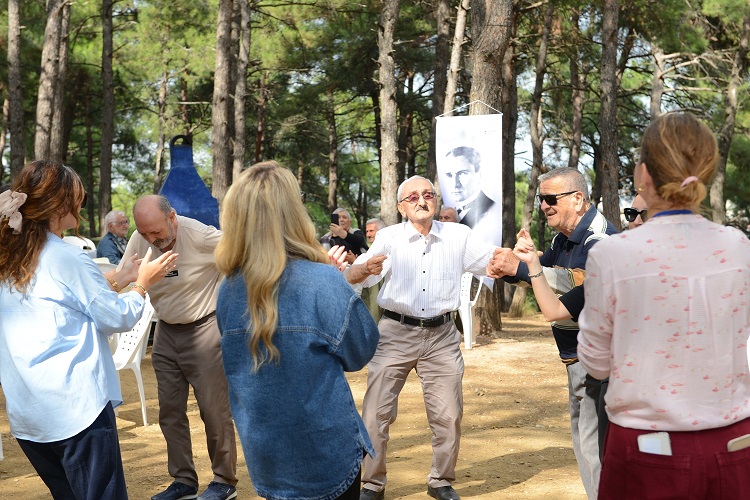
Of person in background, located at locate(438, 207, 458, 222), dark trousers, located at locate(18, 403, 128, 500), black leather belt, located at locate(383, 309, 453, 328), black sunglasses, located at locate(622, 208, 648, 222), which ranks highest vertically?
black sunglasses, located at locate(622, 208, 648, 222)

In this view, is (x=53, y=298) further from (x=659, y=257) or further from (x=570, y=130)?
(x=570, y=130)

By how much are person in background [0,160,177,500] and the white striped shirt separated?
242 centimetres

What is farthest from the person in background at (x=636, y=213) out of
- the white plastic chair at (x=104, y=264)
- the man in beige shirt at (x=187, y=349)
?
the white plastic chair at (x=104, y=264)

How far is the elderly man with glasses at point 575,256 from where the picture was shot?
14.9 feet

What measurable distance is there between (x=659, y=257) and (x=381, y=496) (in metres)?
3.66

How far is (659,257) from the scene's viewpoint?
2.53m

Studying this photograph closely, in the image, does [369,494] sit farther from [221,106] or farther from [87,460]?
[221,106]

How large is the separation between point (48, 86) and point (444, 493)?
13.0 m

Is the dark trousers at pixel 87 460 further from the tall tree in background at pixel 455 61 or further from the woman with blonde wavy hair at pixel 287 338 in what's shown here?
the tall tree in background at pixel 455 61

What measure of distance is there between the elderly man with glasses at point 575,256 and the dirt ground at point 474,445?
1360 millimetres

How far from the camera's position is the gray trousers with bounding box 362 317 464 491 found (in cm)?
576

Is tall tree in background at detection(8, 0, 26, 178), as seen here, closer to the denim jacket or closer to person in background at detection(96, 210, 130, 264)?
person in background at detection(96, 210, 130, 264)

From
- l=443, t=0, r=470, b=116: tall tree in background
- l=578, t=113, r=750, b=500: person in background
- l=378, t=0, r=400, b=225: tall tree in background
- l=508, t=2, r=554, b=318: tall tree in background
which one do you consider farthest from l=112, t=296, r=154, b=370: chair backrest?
l=508, t=2, r=554, b=318: tall tree in background


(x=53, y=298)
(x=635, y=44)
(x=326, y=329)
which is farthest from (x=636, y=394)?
(x=635, y=44)
